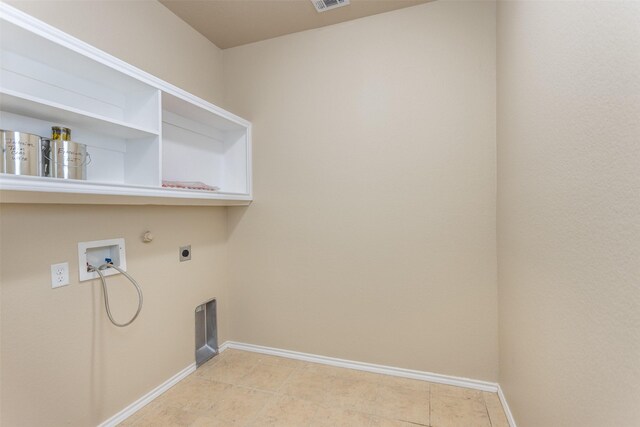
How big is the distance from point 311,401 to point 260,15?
2.52 m

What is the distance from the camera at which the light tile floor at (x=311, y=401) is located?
1638mm

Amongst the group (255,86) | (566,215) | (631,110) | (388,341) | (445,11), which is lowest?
(388,341)

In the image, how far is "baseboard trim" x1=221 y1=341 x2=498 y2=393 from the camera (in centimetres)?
190

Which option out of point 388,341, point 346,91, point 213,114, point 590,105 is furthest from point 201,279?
point 590,105

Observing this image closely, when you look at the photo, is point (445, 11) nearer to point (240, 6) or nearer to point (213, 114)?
point (240, 6)

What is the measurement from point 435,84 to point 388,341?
1741mm

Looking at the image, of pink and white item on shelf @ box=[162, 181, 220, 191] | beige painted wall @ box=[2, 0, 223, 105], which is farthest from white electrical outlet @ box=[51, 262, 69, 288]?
beige painted wall @ box=[2, 0, 223, 105]

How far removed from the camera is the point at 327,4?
197 cm

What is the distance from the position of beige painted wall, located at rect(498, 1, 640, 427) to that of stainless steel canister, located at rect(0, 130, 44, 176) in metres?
1.88

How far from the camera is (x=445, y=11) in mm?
1915

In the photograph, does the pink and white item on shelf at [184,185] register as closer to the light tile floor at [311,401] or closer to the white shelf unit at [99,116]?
the white shelf unit at [99,116]

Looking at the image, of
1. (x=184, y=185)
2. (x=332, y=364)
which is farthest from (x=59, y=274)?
(x=332, y=364)

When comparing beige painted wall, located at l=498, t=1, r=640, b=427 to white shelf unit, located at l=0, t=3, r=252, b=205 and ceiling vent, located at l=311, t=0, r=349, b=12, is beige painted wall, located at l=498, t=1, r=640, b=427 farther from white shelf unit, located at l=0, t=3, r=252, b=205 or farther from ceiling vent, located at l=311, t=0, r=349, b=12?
white shelf unit, located at l=0, t=3, r=252, b=205

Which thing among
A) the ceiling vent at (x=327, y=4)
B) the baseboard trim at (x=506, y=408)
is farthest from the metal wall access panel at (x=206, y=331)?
the ceiling vent at (x=327, y=4)
